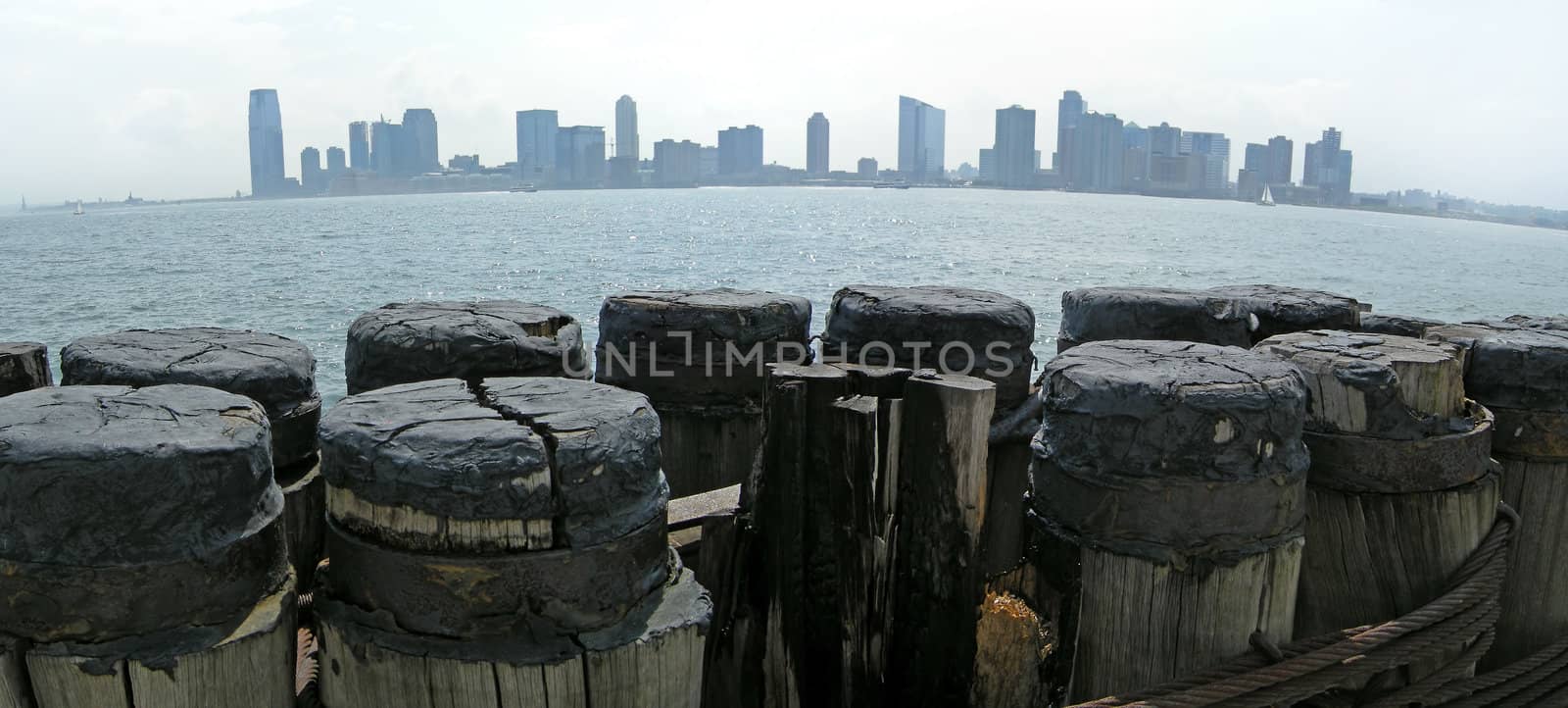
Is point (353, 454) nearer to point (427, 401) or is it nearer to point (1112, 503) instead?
point (427, 401)

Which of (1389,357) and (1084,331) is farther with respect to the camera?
(1084,331)

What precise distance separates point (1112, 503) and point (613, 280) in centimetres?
3547

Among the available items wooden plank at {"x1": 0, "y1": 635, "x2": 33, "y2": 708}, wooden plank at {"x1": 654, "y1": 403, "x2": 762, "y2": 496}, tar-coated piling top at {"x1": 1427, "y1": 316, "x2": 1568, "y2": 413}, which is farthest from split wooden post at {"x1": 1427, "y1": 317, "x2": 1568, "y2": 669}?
wooden plank at {"x1": 0, "y1": 635, "x2": 33, "y2": 708}

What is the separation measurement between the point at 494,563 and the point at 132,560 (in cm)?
63

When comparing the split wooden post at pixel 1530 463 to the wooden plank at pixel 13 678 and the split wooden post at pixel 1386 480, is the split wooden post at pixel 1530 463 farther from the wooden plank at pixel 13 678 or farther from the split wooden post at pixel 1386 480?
the wooden plank at pixel 13 678

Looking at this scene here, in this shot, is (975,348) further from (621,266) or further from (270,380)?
(621,266)

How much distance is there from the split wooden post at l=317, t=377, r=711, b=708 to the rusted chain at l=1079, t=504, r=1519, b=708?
109 centimetres

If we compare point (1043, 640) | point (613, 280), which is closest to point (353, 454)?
point (1043, 640)

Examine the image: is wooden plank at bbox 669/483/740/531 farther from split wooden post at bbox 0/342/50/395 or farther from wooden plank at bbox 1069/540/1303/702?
split wooden post at bbox 0/342/50/395

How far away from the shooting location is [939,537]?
2936 mm

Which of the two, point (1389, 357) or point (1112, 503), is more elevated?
point (1389, 357)

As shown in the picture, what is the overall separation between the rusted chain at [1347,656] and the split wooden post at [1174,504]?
126 millimetres

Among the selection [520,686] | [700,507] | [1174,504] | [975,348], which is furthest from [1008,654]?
[520,686]

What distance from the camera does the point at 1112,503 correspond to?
104 inches
